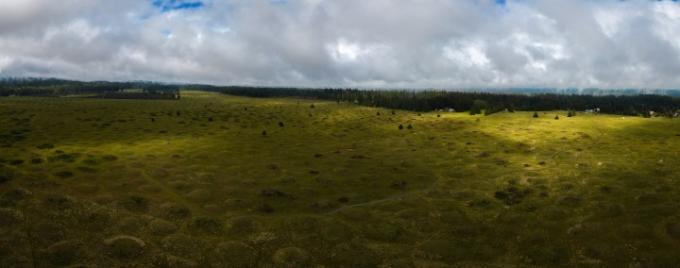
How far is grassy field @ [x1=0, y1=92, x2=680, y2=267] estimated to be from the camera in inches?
1297

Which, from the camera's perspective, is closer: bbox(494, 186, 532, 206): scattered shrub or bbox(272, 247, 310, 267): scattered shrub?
bbox(272, 247, 310, 267): scattered shrub

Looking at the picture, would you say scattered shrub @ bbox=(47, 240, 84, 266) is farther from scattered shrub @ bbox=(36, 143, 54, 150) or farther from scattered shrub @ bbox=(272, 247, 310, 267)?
scattered shrub @ bbox=(36, 143, 54, 150)

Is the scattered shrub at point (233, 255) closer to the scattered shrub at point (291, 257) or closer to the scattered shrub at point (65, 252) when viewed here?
the scattered shrub at point (291, 257)

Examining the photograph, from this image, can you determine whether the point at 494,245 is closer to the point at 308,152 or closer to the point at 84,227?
the point at 84,227

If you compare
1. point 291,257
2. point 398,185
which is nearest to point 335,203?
point 398,185

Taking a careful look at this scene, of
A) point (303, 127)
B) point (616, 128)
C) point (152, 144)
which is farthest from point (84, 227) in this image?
point (616, 128)

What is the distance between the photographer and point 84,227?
3634 centimetres

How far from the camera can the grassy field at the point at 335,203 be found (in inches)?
1297

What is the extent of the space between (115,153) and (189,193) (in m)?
30.5

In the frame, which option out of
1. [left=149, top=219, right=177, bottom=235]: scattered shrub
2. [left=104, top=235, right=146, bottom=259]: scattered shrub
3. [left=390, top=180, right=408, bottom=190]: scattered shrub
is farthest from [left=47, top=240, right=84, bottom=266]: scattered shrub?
[left=390, top=180, right=408, bottom=190]: scattered shrub

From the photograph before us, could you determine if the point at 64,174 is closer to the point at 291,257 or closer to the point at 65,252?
the point at 65,252

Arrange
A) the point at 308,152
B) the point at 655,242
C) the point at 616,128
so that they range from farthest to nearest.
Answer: the point at 616,128 → the point at 308,152 → the point at 655,242

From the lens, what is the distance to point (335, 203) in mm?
47250

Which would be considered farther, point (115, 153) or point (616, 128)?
point (616, 128)
